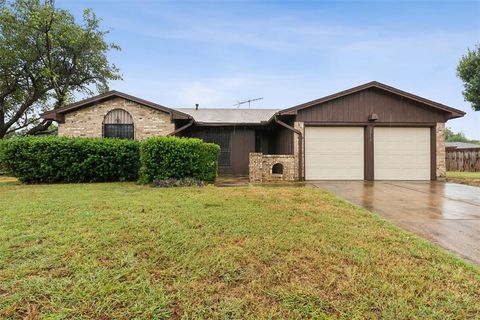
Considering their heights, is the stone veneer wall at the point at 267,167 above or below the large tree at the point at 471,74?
below

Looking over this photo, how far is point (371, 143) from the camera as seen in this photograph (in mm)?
10273

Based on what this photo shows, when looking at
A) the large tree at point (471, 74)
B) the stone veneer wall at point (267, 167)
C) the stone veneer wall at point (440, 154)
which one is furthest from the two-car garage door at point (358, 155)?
the large tree at point (471, 74)

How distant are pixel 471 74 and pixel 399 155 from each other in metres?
15.3

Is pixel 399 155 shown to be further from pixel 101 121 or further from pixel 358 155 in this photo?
pixel 101 121

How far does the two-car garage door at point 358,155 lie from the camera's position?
10320mm

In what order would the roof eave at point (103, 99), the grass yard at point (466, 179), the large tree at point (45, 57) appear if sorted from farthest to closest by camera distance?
1. the large tree at point (45, 57)
2. the roof eave at point (103, 99)
3. the grass yard at point (466, 179)

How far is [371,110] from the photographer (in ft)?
33.7

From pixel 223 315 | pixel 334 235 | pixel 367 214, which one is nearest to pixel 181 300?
pixel 223 315

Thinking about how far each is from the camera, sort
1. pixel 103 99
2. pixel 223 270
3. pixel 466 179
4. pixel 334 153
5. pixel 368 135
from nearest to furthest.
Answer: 1. pixel 223 270
2. pixel 466 179
3. pixel 368 135
4. pixel 334 153
5. pixel 103 99

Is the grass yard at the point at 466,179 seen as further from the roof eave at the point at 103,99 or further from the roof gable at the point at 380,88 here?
the roof eave at the point at 103,99

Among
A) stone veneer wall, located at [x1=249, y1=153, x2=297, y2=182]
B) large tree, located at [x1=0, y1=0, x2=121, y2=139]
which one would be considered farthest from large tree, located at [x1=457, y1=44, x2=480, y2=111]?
large tree, located at [x1=0, y1=0, x2=121, y2=139]

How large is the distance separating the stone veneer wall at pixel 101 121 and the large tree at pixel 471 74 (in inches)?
897

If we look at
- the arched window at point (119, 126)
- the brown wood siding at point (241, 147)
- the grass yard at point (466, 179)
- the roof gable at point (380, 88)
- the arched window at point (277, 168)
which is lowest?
the grass yard at point (466, 179)

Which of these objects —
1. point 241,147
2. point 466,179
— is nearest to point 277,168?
point 241,147
